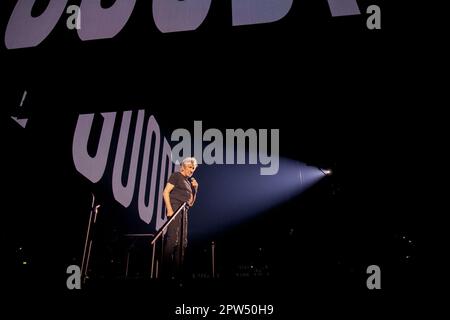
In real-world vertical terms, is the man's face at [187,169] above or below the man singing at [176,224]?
above

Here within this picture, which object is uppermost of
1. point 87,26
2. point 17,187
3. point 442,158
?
point 87,26

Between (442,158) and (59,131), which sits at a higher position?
(59,131)

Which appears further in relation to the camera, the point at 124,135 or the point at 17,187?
the point at 124,135

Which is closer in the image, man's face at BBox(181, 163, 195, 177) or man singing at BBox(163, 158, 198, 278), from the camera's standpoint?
man singing at BBox(163, 158, 198, 278)

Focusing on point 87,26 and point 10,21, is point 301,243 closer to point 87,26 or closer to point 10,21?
point 87,26

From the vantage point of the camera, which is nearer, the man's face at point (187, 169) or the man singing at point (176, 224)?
the man singing at point (176, 224)

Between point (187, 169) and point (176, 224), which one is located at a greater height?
point (187, 169)

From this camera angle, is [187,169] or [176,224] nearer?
[176,224]

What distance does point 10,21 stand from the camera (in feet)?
8.55

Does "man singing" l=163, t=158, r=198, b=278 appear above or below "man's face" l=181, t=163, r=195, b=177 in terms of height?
below

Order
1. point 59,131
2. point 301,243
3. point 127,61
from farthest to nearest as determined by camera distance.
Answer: point 301,243, point 59,131, point 127,61

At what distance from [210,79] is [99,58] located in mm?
1067

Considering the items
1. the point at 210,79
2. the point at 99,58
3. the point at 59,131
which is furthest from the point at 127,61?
the point at 59,131
